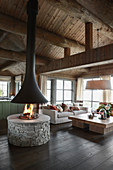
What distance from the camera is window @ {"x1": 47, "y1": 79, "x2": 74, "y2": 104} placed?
868 centimetres

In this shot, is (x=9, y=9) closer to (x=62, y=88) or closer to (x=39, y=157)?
(x=39, y=157)

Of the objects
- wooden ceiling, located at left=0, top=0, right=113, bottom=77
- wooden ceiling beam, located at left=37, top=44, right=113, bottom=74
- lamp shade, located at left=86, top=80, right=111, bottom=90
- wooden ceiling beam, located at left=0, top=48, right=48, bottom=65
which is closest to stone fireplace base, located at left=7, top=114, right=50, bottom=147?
lamp shade, located at left=86, top=80, right=111, bottom=90

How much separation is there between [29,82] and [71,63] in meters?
2.17

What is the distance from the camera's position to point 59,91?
9.11 m

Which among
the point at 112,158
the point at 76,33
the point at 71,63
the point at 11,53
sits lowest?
the point at 112,158

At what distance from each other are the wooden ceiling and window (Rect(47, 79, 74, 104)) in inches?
84.2

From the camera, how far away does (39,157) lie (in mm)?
2824

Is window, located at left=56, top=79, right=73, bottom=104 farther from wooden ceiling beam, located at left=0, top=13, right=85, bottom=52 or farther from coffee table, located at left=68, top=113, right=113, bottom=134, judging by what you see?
coffee table, located at left=68, top=113, right=113, bottom=134

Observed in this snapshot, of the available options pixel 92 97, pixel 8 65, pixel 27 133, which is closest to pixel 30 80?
pixel 27 133

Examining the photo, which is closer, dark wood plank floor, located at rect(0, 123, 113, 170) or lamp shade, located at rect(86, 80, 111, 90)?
dark wood plank floor, located at rect(0, 123, 113, 170)

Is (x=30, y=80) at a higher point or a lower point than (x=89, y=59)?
lower

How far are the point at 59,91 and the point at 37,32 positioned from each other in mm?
4882

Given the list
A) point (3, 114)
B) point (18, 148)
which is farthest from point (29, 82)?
point (3, 114)

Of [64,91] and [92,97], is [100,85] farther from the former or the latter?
[64,91]
